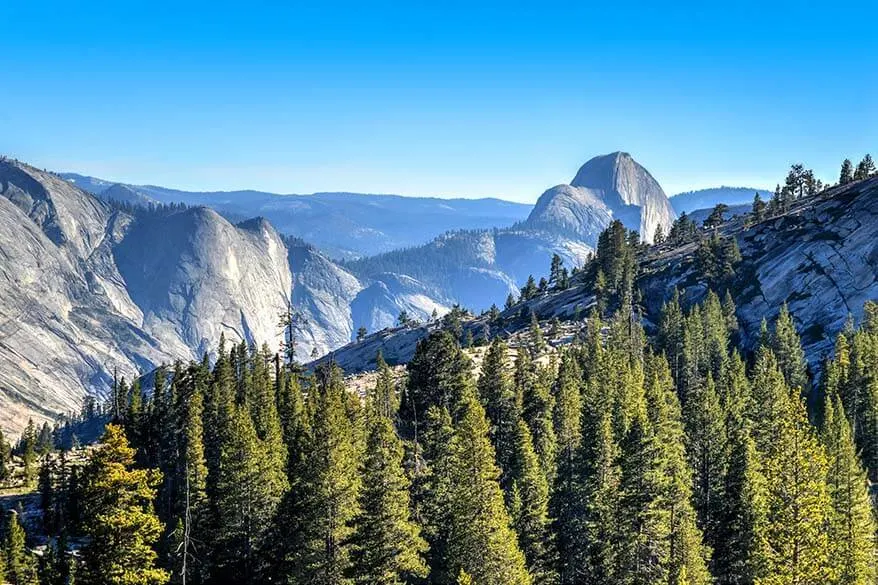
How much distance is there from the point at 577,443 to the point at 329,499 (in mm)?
34284

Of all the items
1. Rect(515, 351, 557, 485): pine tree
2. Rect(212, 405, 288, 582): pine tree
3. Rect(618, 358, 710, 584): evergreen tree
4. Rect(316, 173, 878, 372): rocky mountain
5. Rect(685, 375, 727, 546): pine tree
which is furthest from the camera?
Rect(316, 173, 878, 372): rocky mountain

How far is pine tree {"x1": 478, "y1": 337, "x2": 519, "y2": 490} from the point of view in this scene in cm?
7700

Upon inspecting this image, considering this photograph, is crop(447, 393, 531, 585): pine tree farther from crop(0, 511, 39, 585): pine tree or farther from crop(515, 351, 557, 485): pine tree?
crop(0, 511, 39, 585): pine tree

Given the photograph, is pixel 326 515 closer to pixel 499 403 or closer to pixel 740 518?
pixel 740 518

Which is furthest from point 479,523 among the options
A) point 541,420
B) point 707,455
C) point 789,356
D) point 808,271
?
point 808,271

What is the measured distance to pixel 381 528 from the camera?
48.7 m

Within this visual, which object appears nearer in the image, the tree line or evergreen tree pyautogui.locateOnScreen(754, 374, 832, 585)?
evergreen tree pyautogui.locateOnScreen(754, 374, 832, 585)

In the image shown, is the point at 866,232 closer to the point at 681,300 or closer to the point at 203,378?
the point at 681,300

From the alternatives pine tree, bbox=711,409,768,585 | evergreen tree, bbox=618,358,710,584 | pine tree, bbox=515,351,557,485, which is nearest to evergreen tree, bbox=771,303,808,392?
pine tree, bbox=515,351,557,485

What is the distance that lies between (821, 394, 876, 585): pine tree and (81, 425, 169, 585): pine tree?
125 feet

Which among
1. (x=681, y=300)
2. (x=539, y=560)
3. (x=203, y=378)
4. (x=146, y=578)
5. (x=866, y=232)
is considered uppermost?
(x=866, y=232)

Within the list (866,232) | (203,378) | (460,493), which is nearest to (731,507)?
(460,493)

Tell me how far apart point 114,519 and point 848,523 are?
1907 inches

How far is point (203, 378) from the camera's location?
323 feet
